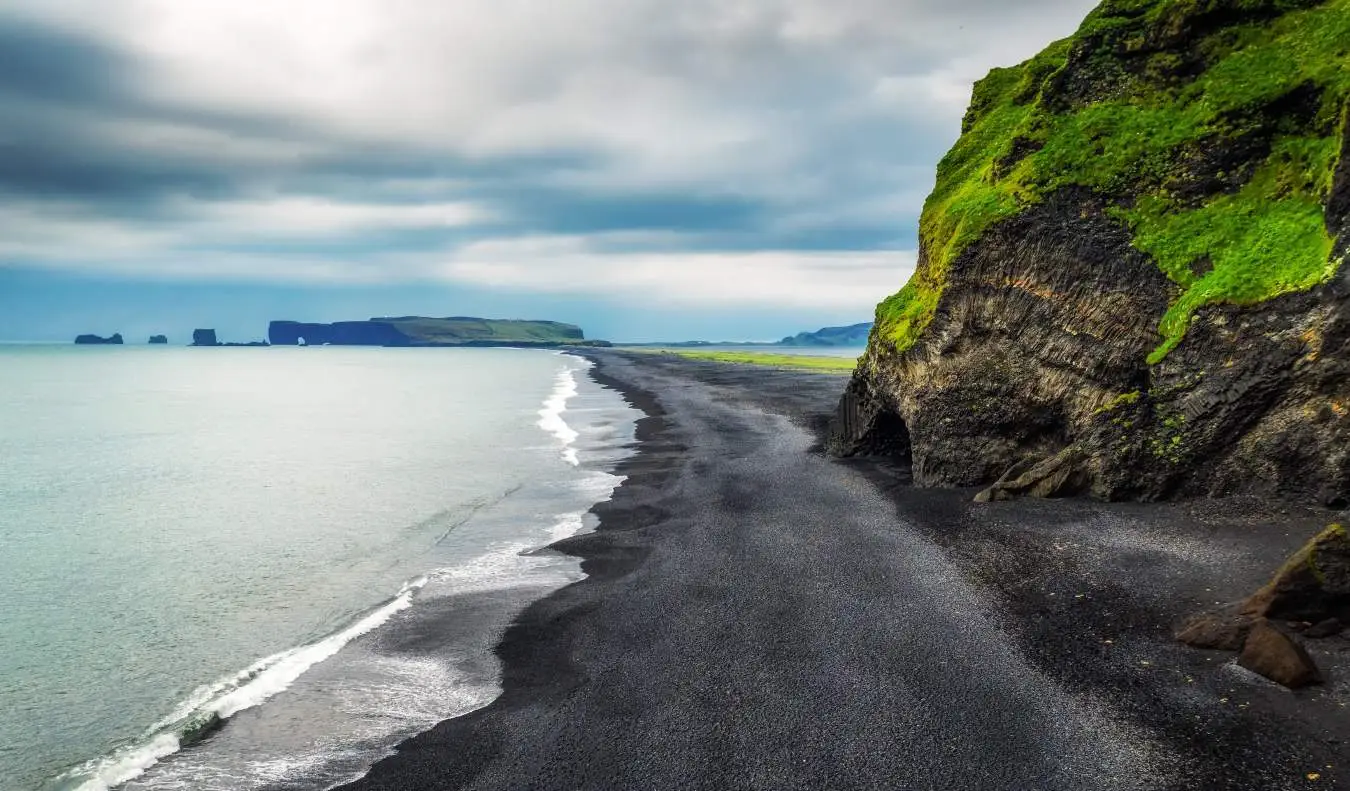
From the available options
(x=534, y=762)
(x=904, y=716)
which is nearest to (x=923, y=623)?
(x=904, y=716)

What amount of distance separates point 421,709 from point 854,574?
8.29m

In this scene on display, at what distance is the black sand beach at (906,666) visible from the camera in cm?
811

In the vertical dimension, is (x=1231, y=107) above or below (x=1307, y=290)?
above

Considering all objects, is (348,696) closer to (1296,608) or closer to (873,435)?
(1296,608)

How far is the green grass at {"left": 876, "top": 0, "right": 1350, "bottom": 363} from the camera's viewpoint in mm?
16078

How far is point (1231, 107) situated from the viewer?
17.9m

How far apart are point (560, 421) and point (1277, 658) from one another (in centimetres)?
4569

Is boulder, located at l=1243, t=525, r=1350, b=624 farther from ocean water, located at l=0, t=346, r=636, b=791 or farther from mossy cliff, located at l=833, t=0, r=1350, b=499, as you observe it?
ocean water, located at l=0, t=346, r=636, b=791

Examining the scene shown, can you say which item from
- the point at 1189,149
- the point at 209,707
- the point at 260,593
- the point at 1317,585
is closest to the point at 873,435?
the point at 1189,149

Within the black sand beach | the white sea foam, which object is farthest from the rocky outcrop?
the white sea foam

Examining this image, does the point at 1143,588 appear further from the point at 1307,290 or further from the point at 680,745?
the point at 680,745

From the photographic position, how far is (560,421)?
5203 centimetres

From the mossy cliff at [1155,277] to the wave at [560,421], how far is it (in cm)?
1782

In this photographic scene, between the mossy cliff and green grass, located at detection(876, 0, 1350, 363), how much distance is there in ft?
0.16
